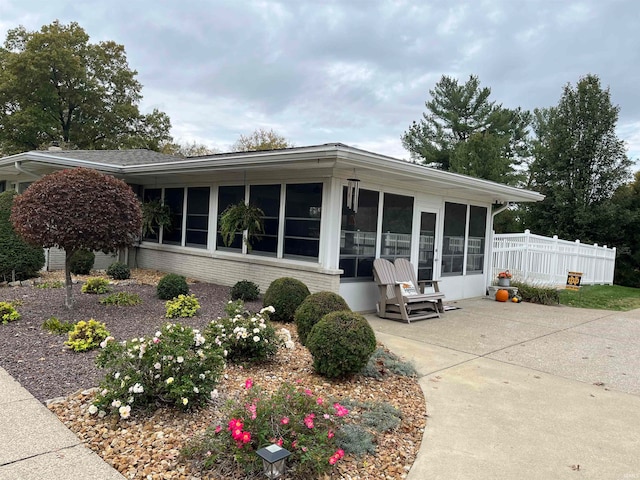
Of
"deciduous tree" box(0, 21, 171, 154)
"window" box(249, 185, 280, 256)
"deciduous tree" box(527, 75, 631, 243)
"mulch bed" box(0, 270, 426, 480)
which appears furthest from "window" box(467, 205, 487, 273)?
"deciduous tree" box(0, 21, 171, 154)

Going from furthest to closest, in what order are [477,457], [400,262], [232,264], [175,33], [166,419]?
[175,33] → [232,264] → [400,262] → [166,419] → [477,457]

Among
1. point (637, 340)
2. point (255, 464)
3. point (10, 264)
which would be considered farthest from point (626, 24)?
point (10, 264)

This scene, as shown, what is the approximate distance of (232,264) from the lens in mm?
8781

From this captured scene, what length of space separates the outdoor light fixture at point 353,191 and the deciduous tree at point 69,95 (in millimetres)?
18929

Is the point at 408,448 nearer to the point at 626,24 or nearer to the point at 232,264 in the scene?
the point at 232,264

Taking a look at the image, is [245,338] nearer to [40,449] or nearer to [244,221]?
[40,449]

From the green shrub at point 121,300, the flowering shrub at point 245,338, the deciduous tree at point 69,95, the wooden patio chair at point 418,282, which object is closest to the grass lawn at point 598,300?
the wooden patio chair at point 418,282

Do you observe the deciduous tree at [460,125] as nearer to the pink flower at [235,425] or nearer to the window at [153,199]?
the window at [153,199]

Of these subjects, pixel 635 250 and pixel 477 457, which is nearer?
pixel 477 457

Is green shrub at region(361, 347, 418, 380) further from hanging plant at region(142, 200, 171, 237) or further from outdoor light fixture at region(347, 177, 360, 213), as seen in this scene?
hanging plant at region(142, 200, 171, 237)

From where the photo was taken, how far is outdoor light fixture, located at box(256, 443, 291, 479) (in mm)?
2209

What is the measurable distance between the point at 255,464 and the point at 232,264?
6.62 meters

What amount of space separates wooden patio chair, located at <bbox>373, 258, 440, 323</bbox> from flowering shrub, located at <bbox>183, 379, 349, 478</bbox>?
4.41 metres

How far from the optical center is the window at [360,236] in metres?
7.19
